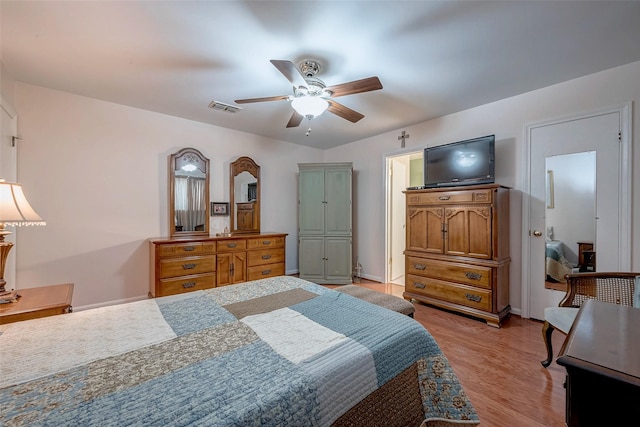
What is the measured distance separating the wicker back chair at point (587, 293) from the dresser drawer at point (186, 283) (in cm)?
339

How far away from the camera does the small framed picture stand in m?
3.87

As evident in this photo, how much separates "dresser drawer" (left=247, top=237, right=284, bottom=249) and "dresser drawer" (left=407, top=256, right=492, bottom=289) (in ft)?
6.17

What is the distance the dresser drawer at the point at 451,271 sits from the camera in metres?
2.76

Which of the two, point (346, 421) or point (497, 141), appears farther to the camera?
point (497, 141)

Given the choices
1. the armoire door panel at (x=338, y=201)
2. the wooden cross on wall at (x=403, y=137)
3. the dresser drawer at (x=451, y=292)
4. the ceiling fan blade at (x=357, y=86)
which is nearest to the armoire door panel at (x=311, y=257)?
the armoire door panel at (x=338, y=201)

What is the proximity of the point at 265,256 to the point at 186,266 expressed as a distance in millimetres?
1061

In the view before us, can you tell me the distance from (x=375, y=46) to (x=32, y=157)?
3.56 m

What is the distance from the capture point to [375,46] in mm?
1981

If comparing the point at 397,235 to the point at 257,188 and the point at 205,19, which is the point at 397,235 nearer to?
the point at 257,188

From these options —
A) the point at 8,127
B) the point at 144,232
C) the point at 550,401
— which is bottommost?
the point at 550,401

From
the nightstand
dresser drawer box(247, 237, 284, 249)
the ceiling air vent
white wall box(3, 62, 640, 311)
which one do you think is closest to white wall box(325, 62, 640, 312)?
white wall box(3, 62, 640, 311)

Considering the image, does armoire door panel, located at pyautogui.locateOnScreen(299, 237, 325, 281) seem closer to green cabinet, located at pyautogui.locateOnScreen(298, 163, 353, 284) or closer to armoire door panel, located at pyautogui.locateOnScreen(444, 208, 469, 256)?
green cabinet, located at pyautogui.locateOnScreen(298, 163, 353, 284)

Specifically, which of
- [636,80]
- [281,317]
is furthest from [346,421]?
[636,80]

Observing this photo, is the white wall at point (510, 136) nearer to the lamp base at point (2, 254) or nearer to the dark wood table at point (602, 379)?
the dark wood table at point (602, 379)
